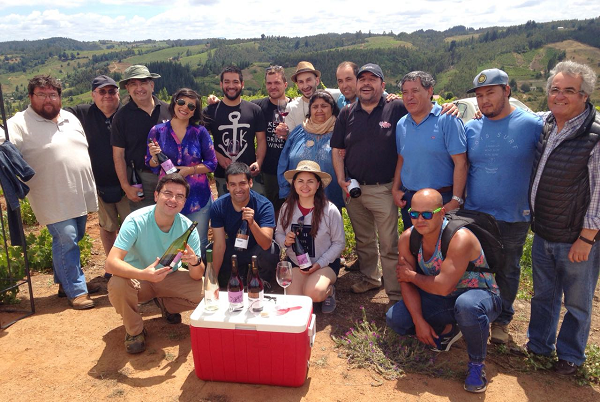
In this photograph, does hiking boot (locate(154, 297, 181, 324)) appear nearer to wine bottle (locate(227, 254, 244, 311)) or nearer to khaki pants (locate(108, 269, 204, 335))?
khaki pants (locate(108, 269, 204, 335))

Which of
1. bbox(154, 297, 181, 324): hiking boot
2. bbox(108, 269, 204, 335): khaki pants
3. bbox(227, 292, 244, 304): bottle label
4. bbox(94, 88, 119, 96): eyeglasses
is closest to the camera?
bbox(227, 292, 244, 304): bottle label

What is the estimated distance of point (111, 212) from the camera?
5613mm

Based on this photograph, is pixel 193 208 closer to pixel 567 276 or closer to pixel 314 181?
pixel 314 181

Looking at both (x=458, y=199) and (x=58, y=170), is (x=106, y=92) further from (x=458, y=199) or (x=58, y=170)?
(x=458, y=199)

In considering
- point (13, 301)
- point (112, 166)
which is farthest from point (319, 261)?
point (13, 301)

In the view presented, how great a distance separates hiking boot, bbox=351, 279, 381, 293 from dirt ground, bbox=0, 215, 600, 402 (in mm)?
542

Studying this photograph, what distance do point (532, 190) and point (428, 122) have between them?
1150 millimetres

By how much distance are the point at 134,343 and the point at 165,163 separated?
1.80m

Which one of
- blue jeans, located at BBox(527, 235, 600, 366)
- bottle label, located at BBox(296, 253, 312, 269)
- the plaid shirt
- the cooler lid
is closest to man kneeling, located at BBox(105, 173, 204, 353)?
the cooler lid

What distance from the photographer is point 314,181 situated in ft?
15.4

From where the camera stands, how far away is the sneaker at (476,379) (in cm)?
351

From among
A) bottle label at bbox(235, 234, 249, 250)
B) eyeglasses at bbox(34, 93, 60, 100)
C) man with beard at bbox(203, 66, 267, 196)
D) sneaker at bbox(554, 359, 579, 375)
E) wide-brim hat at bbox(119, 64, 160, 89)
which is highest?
wide-brim hat at bbox(119, 64, 160, 89)

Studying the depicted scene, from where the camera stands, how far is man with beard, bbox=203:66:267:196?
543cm

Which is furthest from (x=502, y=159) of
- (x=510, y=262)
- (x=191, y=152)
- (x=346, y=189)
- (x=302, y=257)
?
(x=191, y=152)
